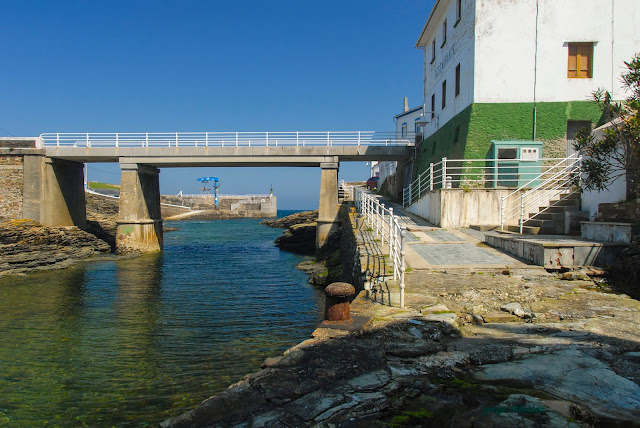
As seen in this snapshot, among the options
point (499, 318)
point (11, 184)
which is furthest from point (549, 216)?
point (11, 184)

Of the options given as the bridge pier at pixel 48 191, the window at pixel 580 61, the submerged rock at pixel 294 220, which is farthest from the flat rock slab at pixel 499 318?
the submerged rock at pixel 294 220

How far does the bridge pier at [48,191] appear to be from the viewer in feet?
80.1

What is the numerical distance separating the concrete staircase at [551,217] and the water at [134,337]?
6.88 m

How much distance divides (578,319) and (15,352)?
33.5ft

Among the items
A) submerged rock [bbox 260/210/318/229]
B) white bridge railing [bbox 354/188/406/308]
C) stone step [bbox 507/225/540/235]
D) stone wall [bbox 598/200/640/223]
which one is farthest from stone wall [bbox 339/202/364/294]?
submerged rock [bbox 260/210/318/229]

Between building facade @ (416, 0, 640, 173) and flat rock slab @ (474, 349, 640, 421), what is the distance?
13900 mm

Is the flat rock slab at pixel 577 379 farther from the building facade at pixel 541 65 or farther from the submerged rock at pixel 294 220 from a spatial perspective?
the submerged rock at pixel 294 220

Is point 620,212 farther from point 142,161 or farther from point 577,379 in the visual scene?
point 142,161

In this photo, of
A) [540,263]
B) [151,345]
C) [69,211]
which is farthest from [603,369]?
[69,211]

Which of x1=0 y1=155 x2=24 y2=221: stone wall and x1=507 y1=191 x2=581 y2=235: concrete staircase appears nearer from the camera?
x1=507 y1=191 x2=581 y2=235: concrete staircase

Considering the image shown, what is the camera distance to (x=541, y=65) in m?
15.9

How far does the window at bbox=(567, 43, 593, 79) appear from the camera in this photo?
15859mm

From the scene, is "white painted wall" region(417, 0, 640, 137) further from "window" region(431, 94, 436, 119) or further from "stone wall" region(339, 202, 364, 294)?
"stone wall" region(339, 202, 364, 294)

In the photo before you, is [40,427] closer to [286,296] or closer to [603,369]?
[603,369]
